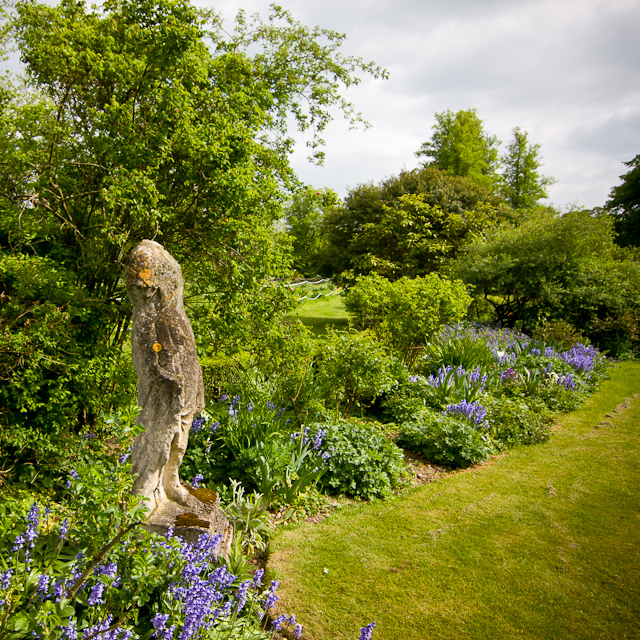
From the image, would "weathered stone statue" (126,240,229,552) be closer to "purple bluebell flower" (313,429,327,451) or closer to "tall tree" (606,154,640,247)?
"purple bluebell flower" (313,429,327,451)

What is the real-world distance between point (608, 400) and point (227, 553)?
871cm

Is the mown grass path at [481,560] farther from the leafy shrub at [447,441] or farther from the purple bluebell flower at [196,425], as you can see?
the purple bluebell flower at [196,425]

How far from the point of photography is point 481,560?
4199 millimetres

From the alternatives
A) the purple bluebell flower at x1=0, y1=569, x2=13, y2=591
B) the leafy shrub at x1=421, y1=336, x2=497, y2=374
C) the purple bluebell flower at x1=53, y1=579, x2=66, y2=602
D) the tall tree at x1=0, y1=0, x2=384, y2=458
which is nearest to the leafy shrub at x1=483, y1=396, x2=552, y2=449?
the leafy shrub at x1=421, y1=336, x2=497, y2=374

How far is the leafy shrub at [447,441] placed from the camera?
6.17 m

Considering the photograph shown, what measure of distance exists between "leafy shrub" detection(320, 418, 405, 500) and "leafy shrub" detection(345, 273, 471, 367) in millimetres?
3313

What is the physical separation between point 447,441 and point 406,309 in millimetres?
3445

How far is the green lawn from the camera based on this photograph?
18373 millimetres

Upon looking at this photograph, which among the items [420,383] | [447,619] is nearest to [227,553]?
[447,619]

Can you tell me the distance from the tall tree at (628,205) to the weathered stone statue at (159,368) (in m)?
34.8

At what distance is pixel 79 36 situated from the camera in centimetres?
482

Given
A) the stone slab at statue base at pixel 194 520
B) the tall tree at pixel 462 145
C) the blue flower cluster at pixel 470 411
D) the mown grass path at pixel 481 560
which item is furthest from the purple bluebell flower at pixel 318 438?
the tall tree at pixel 462 145

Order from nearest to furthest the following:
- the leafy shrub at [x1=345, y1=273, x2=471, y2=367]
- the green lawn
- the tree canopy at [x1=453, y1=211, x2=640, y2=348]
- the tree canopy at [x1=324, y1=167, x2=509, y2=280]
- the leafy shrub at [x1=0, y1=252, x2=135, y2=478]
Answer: the leafy shrub at [x1=0, y1=252, x2=135, y2=478] → the leafy shrub at [x1=345, y1=273, x2=471, y2=367] → the tree canopy at [x1=453, y1=211, x2=640, y2=348] → the tree canopy at [x1=324, y1=167, x2=509, y2=280] → the green lawn

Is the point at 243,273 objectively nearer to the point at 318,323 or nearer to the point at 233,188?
the point at 233,188
